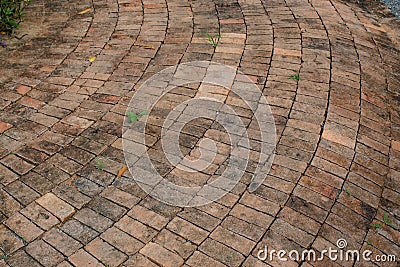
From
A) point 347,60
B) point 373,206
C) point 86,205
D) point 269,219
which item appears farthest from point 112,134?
point 347,60

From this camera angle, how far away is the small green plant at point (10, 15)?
449 centimetres

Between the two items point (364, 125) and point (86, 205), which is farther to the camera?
point (364, 125)

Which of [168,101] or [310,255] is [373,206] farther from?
[168,101]

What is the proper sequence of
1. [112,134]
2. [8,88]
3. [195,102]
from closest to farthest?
[112,134] → [195,102] → [8,88]

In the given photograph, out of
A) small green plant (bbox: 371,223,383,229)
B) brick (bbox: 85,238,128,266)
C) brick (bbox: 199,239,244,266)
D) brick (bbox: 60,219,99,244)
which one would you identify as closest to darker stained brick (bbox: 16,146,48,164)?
brick (bbox: 60,219,99,244)

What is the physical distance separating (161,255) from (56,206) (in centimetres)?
78

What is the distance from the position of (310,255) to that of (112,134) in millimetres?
1663

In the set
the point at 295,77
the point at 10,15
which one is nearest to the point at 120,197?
the point at 295,77

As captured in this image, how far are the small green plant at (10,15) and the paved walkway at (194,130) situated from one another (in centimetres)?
19

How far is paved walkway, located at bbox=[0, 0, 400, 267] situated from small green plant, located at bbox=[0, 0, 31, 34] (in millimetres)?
189

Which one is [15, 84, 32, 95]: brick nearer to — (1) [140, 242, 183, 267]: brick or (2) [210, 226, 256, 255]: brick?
(1) [140, 242, 183, 267]: brick

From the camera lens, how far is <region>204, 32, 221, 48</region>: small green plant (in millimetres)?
4090

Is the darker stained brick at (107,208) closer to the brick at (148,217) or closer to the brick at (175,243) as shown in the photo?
the brick at (148,217)

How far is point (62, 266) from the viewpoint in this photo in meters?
2.22
